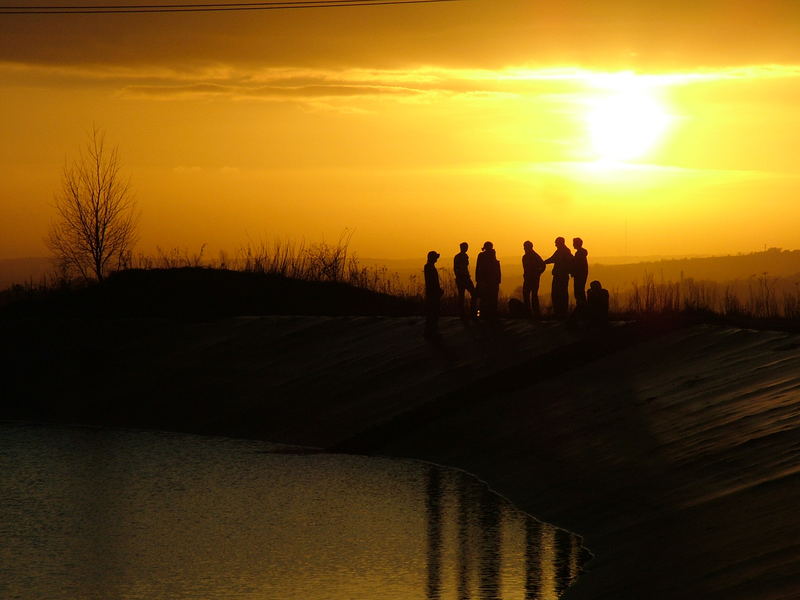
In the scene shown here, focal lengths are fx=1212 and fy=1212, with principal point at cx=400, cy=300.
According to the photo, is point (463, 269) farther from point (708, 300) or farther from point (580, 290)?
point (708, 300)

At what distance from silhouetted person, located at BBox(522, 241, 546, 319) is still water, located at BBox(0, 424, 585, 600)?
7.83 m

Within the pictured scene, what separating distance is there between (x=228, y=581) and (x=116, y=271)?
4575 cm

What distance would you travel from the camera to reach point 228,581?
53.2 ft

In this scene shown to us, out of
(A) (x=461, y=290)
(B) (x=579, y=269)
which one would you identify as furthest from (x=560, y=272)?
(A) (x=461, y=290)

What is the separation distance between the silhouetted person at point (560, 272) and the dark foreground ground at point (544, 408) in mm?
1080

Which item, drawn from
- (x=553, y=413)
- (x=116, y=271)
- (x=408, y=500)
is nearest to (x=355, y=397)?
(x=553, y=413)

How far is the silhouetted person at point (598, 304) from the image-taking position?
29797mm

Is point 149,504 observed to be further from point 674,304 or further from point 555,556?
point 674,304

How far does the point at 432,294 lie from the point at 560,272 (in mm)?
3905

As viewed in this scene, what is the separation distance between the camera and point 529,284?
33.2m

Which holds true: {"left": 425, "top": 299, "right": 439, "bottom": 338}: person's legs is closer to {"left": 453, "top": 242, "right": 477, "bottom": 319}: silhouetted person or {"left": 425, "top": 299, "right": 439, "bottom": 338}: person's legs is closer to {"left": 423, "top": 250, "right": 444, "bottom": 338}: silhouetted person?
{"left": 423, "top": 250, "right": 444, "bottom": 338}: silhouetted person

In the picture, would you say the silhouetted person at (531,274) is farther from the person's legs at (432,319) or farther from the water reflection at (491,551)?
the water reflection at (491,551)

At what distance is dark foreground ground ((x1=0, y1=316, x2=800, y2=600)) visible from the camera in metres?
15.7

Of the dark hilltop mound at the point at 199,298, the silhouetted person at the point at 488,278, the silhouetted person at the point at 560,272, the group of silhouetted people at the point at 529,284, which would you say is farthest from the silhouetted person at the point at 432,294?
the dark hilltop mound at the point at 199,298
